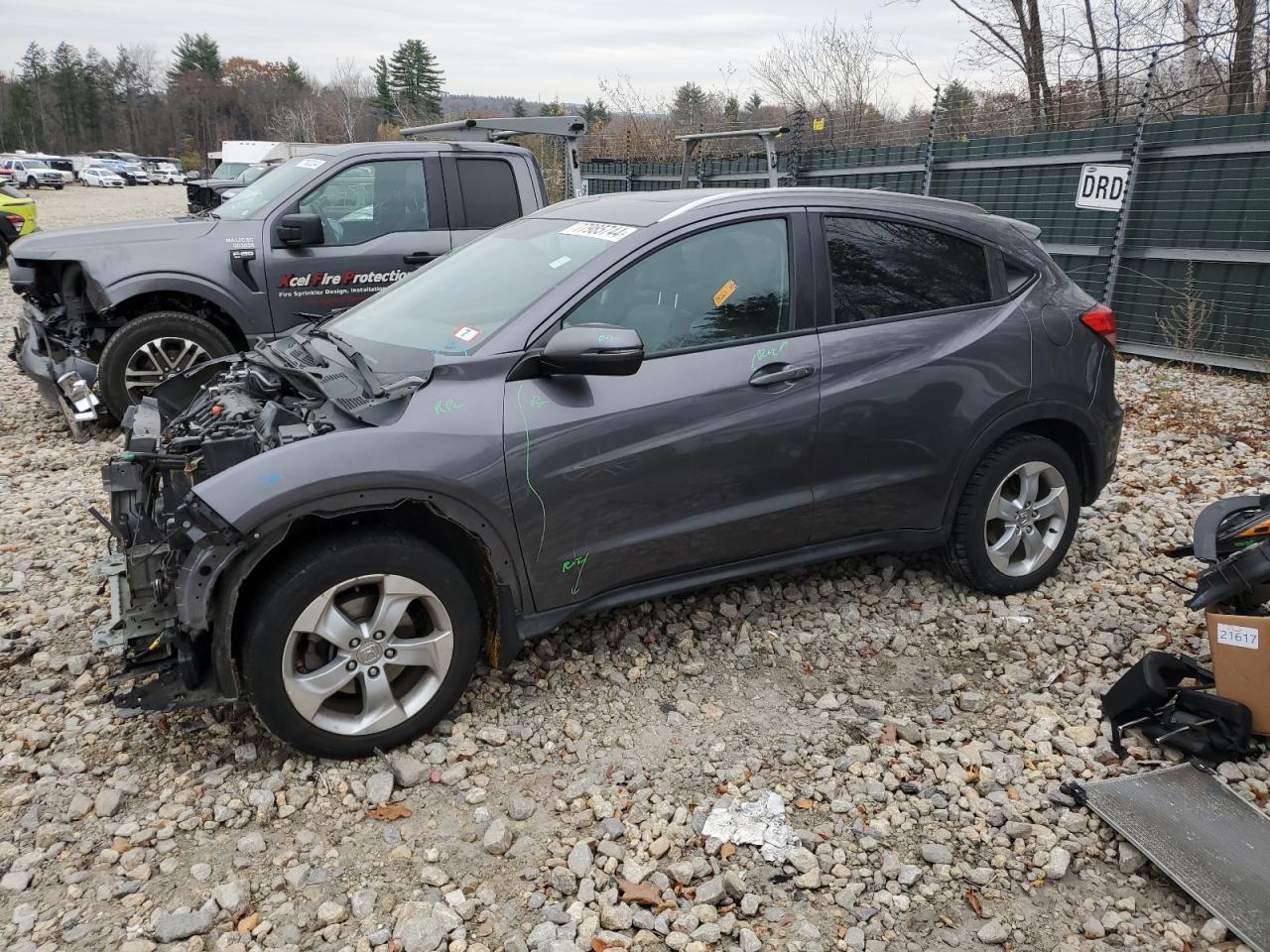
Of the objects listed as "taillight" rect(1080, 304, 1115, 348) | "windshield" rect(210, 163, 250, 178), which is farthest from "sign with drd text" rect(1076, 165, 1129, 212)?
"windshield" rect(210, 163, 250, 178)

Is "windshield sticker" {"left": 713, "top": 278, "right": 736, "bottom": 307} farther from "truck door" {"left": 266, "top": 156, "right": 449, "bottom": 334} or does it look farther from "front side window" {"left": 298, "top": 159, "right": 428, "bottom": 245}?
"front side window" {"left": 298, "top": 159, "right": 428, "bottom": 245}

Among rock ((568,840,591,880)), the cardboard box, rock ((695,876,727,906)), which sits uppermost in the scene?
the cardboard box

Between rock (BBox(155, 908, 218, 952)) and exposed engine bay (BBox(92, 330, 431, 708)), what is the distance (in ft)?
1.96

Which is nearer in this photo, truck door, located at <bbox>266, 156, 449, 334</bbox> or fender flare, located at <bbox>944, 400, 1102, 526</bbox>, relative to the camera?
fender flare, located at <bbox>944, 400, 1102, 526</bbox>

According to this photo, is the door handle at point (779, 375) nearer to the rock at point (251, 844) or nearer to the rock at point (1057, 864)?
the rock at point (1057, 864)

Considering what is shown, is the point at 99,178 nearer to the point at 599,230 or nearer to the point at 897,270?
the point at 599,230

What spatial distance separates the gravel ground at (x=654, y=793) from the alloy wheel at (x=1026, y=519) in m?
0.21

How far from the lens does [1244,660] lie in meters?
3.05

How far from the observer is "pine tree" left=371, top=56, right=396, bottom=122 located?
7188cm

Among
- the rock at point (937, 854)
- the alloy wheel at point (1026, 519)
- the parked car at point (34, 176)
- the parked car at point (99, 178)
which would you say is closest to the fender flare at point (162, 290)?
the alloy wheel at point (1026, 519)

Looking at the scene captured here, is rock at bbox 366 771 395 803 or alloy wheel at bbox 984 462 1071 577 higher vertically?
alloy wheel at bbox 984 462 1071 577

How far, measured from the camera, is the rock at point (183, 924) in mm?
2389

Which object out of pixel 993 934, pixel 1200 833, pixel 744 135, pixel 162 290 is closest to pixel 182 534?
pixel 993 934

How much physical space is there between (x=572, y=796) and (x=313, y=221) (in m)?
4.75
